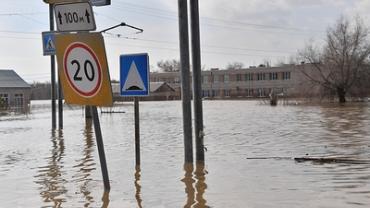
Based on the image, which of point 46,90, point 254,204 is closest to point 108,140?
point 254,204

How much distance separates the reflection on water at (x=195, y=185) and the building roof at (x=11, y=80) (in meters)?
82.2

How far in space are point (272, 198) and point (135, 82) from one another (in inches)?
138

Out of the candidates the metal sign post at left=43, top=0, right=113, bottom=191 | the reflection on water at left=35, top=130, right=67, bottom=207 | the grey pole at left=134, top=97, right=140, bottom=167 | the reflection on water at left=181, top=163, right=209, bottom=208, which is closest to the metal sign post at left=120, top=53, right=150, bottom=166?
the grey pole at left=134, top=97, right=140, bottom=167

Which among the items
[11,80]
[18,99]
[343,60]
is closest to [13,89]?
[18,99]

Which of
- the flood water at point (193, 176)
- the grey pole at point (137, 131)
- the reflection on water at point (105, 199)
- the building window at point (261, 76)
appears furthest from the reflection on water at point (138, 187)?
the building window at point (261, 76)

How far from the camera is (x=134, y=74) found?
991 cm

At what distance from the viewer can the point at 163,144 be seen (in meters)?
16.6

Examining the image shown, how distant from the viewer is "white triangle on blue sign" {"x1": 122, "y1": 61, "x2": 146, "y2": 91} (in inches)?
389

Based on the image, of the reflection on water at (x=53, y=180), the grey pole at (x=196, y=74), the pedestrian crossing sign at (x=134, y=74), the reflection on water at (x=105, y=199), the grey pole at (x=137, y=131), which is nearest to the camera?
the reflection on water at (x=105, y=199)

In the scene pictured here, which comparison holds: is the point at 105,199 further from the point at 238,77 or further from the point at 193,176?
the point at 238,77

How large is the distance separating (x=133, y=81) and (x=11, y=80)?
85.6 metres

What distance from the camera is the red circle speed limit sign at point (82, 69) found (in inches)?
282

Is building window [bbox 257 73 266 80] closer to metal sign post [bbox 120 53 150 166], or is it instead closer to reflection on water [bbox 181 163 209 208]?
reflection on water [bbox 181 163 209 208]

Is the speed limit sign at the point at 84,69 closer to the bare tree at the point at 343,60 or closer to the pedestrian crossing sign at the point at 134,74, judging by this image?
the pedestrian crossing sign at the point at 134,74
